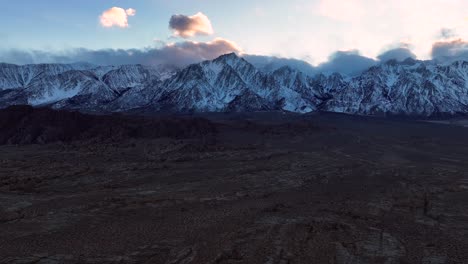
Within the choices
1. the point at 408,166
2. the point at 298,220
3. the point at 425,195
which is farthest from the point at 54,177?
the point at 408,166

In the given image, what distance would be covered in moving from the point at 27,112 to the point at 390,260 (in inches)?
3051

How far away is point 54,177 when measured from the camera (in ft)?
141

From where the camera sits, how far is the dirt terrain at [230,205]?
72.8ft

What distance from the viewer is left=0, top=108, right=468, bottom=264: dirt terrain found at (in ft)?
72.8

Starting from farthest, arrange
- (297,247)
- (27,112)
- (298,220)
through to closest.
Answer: (27,112), (298,220), (297,247)

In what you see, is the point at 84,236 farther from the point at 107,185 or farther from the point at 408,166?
the point at 408,166

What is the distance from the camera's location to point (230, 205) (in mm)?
31766

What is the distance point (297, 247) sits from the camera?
74.7 feet

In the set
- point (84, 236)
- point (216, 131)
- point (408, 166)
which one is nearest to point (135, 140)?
point (216, 131)

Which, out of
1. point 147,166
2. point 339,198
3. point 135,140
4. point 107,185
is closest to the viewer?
point 339,198

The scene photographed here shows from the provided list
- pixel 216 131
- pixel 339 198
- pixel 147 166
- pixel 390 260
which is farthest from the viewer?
Result: pixel 216 131

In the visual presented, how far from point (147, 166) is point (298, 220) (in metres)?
26.2

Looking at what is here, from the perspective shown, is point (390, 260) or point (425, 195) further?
point (425, 195)

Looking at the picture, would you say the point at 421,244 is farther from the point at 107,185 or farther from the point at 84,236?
the point at 107,185
